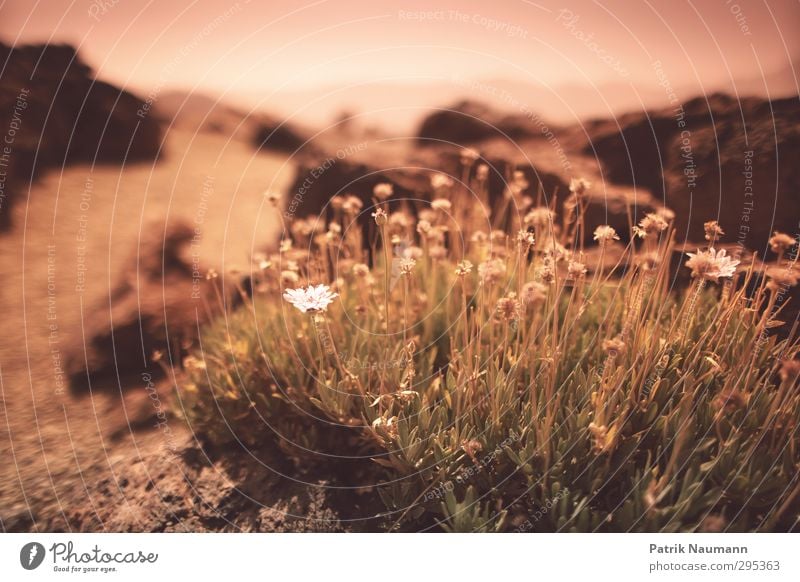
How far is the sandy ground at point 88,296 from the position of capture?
1.34m

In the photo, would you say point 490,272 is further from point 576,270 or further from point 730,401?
point 730,401

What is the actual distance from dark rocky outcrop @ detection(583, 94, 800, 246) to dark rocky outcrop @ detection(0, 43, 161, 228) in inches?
59.1

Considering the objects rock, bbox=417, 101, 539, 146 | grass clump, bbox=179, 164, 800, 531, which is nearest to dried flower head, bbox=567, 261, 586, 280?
grass clump, bbox=179, 164, 800, 531

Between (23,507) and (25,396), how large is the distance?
11.9 inches

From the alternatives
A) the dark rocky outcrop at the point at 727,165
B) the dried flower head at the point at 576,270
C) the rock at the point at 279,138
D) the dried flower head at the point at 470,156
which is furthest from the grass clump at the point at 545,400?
the rock at the point at 279,138

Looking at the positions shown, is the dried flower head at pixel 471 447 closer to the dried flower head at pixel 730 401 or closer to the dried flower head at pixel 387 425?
the dried flower head at pixel 387 425

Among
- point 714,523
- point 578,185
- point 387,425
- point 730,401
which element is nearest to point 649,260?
point 578,185

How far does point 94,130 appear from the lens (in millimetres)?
1683

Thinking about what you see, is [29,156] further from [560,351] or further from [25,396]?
[560,351]

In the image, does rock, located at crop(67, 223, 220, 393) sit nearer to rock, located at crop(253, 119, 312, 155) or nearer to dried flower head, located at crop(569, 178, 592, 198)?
rock, located at crop(253, 119, 312, 155)

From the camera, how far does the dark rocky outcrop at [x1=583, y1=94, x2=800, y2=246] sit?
1.39 m

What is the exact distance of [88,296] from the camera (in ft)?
5.20

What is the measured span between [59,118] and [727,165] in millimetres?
1878
